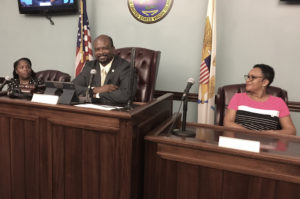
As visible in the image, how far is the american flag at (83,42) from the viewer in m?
3.27

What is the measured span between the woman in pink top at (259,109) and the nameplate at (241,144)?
0.74 meters

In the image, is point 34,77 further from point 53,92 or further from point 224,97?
point 224,97

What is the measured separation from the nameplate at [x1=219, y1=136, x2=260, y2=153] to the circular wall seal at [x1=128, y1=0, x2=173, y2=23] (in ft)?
7.12

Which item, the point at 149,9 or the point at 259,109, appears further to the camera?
the point at 149,9

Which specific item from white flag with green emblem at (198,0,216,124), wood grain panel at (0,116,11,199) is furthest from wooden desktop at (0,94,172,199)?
white flag with green emblem at (198,0,216,124)

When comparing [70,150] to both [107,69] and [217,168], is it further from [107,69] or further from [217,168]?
[107,69]

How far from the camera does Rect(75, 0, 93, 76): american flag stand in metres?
3.27

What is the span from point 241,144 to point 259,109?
89 centimetres

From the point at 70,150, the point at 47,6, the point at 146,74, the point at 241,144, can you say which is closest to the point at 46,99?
the point at 70,150

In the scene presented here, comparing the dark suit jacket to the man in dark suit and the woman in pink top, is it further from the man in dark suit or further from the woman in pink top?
the woman in pink top

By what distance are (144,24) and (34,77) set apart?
1.46 m

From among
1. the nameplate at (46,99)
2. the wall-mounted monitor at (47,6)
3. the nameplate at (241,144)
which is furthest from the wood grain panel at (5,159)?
the wall-mounted monitor at (47,6)

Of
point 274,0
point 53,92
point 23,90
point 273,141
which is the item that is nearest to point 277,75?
point 274,0

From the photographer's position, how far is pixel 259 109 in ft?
6.68
